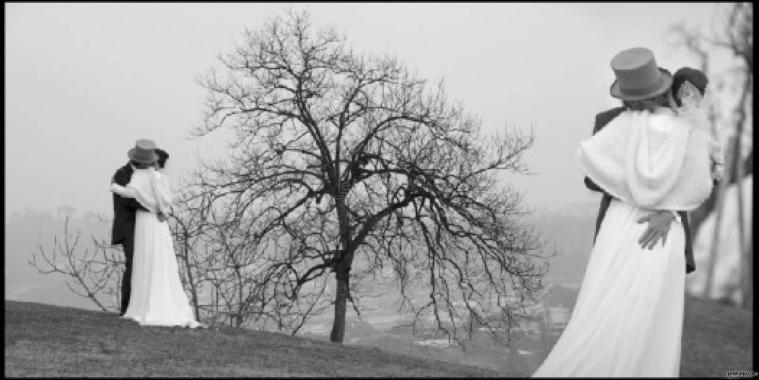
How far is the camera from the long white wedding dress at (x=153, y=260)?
35.7 ft

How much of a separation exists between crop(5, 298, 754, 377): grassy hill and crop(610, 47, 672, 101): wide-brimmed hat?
7.35 feet

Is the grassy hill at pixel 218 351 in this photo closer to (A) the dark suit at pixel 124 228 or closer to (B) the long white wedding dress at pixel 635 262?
(A) the dark suit at pixel 124 228

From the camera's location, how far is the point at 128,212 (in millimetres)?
11531

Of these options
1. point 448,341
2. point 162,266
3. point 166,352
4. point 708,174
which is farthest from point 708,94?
point 448,341

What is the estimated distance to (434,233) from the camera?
18.1m

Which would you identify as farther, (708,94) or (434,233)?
(434,233)

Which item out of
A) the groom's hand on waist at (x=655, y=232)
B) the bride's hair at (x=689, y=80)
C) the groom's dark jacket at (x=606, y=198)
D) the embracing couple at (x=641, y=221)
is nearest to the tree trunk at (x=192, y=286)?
the groom's dark jacket at (x=606, y=198)

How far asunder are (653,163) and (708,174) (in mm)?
387

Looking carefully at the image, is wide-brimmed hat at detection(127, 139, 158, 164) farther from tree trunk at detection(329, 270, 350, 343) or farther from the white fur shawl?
tree trunk at detection(329, 270, 350, 343)

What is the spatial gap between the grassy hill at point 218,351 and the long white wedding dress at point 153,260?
15.2 inches

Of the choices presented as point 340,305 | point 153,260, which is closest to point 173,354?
point 153,260

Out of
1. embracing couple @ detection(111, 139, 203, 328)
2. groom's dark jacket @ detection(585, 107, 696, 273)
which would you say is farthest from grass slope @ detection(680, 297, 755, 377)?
embracing couple @ detection(111, 139, 203, 328)

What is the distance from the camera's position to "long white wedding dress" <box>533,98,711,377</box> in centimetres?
577

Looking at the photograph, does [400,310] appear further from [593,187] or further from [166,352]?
[593,187]
